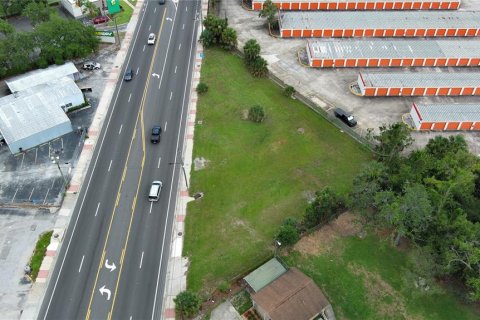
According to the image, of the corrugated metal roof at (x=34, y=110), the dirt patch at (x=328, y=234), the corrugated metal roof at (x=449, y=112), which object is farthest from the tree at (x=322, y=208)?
the corrugated metal roof at (x=34, y=110)

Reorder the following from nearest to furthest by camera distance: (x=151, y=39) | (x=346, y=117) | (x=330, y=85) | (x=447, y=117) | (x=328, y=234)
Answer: (x=328, y=234)
(x=447, y=117)
(x=346, y=117)
(x=330, y=85)
(x=151, y=39)

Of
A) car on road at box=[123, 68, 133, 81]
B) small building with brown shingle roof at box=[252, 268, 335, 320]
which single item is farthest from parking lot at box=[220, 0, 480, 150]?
small building with brown shingle roof at box=[252, 268, 335, 320]

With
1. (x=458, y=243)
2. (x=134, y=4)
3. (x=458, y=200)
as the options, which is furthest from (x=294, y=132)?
(x=134, y=4)

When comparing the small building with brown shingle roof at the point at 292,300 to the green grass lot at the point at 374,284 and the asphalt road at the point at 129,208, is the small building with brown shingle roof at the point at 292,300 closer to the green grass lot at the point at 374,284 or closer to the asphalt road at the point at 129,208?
the green grass lot at the point at 374,284

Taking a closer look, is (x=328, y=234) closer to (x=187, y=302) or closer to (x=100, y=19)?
(x=187, y=302)

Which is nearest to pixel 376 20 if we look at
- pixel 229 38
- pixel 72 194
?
pixel 229 38

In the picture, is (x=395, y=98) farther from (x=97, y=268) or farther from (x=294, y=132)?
(x=97, y=268)
